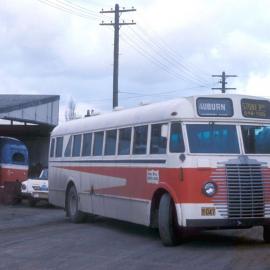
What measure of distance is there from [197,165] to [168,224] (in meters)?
1.26

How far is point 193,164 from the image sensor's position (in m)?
13.8

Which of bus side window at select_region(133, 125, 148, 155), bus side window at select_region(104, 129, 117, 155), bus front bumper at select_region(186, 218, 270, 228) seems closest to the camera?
bus front bumper at select_region(186, 218, 270, 228)

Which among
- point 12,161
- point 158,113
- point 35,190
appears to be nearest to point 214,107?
point 158,113

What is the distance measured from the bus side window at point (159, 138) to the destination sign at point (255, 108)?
62.9 inches

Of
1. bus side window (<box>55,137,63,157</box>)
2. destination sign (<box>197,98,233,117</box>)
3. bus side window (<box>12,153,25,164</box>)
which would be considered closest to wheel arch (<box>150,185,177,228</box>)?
destination sign (<box>197,98,233,117</box>)

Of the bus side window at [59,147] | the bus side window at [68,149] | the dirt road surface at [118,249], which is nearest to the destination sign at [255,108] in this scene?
the dirt road surface at [118,249]

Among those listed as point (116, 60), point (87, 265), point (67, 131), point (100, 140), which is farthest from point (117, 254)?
point (116, 60)

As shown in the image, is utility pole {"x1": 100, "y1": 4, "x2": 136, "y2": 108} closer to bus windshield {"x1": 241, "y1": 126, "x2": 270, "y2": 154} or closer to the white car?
the white car

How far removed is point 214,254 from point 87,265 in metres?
2.38

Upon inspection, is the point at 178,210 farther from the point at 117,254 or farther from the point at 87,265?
the point at 87,265

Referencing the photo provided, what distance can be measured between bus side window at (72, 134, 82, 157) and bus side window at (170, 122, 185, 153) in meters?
5.86

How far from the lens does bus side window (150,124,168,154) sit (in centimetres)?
1455

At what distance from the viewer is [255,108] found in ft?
48.7

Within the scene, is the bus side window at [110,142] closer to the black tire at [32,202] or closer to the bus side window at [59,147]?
the bus side window at [59,147]
